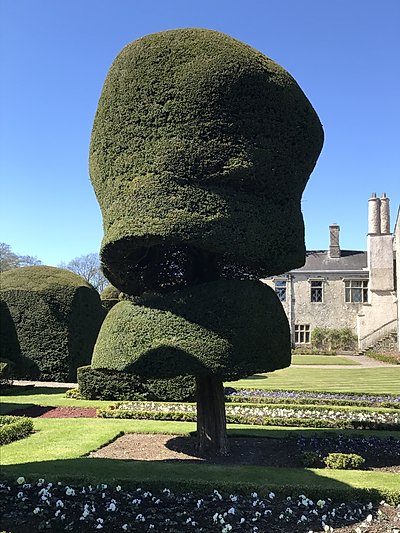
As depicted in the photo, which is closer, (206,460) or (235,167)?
(235,167)

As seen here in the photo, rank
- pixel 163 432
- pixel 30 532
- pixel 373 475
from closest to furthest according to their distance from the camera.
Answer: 1. pixel 30 532
2. pixel 373 475
3. pixel 163 432

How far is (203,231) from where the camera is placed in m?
7.54

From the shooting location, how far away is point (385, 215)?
139 feet

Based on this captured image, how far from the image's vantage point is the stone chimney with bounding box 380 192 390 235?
4191cm

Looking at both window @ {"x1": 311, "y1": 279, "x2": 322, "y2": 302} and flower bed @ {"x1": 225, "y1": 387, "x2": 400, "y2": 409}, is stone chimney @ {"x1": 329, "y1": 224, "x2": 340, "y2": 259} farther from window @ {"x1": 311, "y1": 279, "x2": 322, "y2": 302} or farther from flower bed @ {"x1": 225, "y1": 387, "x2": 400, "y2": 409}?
flower bed @ {"x1": 225, "y1": 387, "x2": 400, "y2": 409}

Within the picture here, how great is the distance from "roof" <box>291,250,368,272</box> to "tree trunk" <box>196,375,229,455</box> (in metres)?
35.1

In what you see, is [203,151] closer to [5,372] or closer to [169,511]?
[169,511]

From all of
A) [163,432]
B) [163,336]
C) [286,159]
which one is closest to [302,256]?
[286,159]

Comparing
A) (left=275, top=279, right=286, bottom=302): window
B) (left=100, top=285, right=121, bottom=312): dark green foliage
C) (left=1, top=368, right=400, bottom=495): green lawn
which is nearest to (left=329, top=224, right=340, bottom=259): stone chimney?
(left=275, top=279, right=286, bottom=302): window

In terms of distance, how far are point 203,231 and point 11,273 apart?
17201 millimetres

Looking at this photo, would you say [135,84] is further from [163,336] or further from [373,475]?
[373,475]

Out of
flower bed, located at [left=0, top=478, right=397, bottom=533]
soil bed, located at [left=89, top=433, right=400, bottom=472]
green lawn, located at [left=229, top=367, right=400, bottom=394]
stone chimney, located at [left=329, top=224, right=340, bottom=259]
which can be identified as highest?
stone chimney, located at [left=329, top=224, right=340, bottom=259]

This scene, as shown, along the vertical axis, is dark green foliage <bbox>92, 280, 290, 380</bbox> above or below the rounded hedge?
below

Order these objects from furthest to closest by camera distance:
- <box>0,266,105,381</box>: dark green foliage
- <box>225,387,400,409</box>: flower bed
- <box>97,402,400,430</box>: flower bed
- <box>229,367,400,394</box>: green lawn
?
<box>0,266,105,381</box>: dark green foliage
<box>229,367,400,394</box>: green lawn
<box>225,387,400,409</box>: flower bed
<box>97,402,400,430</box>: flower bed
